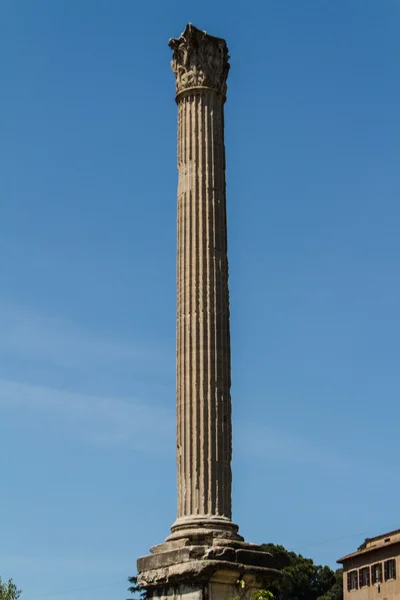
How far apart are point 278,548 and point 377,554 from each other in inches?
572

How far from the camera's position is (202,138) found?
1780 cm

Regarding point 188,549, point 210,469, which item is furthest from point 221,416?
point 188,549

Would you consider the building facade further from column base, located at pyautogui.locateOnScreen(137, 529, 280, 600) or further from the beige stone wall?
column base, located at pyautogui.locateOnScreen(137, 529, 280, 600)

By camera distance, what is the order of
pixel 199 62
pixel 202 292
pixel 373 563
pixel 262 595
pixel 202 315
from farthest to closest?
pixel 373 563 → pixel 199 62 → pixel 202 292 → pixel 202 315 → pixel 262 595

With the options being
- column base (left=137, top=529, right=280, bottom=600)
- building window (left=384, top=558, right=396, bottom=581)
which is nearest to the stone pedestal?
column base (left=137, top=529, right=280, bottom=600)

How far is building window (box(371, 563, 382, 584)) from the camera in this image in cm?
5394

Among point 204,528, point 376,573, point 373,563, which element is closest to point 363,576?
point 373,563

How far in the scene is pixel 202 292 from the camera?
16906mm

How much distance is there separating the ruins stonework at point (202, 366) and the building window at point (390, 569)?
38630mm

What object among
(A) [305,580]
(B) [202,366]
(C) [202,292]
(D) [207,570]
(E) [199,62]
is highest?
(A) [305,580]

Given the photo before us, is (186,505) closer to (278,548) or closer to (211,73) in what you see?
(211,73)

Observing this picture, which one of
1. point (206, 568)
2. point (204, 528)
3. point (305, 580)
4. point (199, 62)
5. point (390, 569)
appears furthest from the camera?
point (305, 580)

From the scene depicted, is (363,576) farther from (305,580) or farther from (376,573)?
(305,580)

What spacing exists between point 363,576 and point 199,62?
42.8 m
